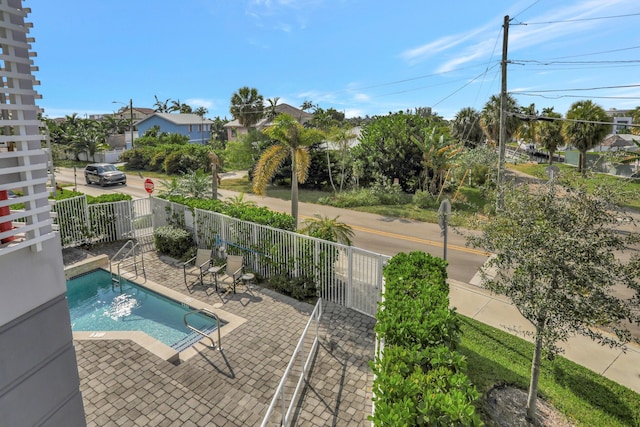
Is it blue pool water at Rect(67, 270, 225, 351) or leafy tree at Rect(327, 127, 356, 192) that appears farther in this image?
leafy tree at Rect(327, 127, 356, 192)

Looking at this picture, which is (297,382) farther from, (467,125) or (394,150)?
(467,125)

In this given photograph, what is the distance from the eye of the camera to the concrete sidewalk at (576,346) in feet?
24.2

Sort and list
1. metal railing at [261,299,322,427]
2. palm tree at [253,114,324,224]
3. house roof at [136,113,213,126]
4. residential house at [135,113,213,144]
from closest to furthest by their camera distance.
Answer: metal railing at [261,299,322,427] < palm tree at [253,114,324,224] < house roof at [136,113,213,126] < residential house at [135,113,213,144]

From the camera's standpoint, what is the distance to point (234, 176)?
37.9 m

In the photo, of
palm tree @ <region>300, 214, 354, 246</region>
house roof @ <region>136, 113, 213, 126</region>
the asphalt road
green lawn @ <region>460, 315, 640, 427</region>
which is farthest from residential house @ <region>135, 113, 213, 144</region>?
green lawn @ <region>460, 315, 640, 427</region>

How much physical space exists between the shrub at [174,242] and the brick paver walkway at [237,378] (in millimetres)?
4850

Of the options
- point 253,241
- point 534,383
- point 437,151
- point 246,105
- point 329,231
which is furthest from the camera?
point 246,105

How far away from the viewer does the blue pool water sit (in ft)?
29.9

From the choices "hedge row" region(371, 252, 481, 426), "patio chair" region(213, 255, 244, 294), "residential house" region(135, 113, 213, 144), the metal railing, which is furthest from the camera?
"residential house" region(135, 113, 213, 144)

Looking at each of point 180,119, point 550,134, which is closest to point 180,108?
point 180,119

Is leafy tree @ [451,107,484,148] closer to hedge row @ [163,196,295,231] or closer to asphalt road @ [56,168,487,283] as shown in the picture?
asphalt road @ [56,168,487,283]

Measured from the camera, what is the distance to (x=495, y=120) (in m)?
35.9

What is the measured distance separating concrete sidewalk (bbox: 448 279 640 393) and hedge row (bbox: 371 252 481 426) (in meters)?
1.31

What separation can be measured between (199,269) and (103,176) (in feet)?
76.0
